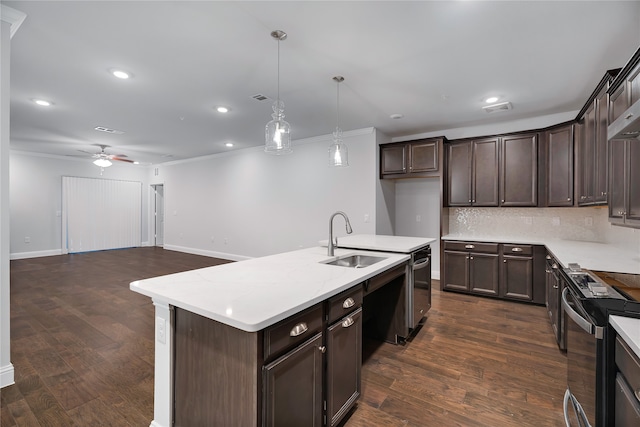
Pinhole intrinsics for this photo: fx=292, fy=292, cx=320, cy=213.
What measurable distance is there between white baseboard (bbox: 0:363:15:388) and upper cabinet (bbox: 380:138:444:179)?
16.0ft

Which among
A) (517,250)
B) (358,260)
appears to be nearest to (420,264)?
(358,260)

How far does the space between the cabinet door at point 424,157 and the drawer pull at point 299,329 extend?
4.06 meters

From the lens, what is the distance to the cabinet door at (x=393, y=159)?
16.4 feet

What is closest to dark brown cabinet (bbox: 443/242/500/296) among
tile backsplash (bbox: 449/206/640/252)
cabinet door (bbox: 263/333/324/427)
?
tile backsplash (bbox: 449/206/640/252)

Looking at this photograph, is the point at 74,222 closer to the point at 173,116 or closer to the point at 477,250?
the point at 173,116

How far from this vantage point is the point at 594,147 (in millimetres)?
2971

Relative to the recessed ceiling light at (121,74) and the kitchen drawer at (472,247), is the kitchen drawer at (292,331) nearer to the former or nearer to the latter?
the recessed ceiling light at (121,74)

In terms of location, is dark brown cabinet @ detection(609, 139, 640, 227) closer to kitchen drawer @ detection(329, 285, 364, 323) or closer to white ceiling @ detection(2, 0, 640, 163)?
white ceiling @ detection(2, 0, 640, 163)

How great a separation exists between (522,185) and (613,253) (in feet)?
5.13

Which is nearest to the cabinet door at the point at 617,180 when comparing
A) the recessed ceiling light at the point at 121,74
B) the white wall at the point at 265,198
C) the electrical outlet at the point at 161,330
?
the white wall at the point at 265,198

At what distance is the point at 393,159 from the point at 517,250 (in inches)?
90.5

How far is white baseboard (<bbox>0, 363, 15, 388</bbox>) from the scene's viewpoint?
6.89 feet

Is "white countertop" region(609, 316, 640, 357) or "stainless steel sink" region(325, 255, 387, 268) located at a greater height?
"white countertop" region(609, 316, 640, 357)

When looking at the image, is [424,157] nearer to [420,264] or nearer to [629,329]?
[420,264]
